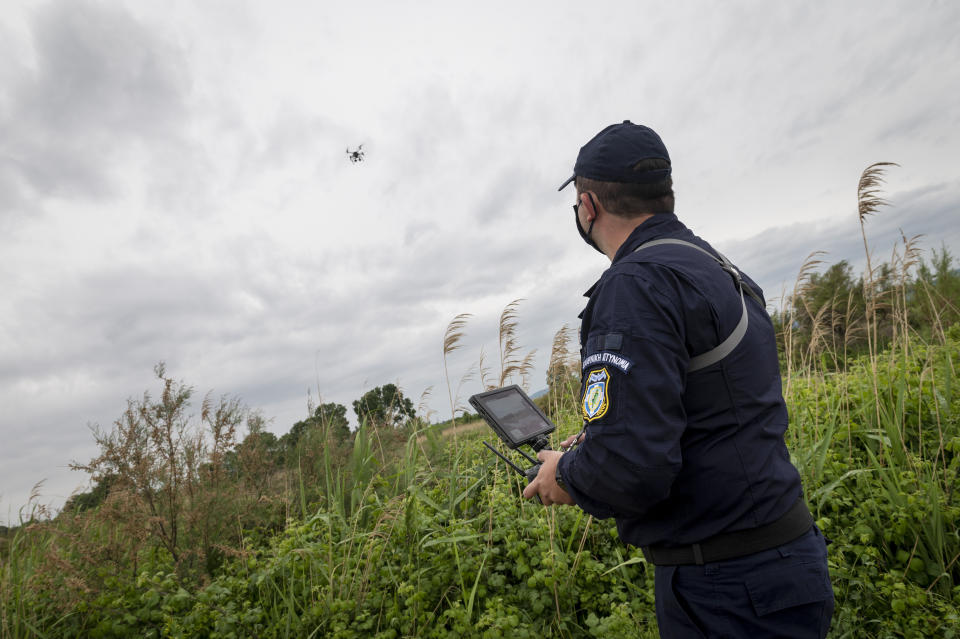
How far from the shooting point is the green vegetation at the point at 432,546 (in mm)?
3012

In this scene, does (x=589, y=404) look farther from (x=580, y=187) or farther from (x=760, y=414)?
(x=580, y=187)

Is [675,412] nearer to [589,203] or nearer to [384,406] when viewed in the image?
[589,203]

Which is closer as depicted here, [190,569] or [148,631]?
[148,631]

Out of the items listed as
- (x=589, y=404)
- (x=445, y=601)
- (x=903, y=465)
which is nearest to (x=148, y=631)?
(x=445, y=601)

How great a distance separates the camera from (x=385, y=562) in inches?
143

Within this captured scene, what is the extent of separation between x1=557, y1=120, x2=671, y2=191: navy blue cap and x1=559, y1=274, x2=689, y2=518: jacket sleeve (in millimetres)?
545

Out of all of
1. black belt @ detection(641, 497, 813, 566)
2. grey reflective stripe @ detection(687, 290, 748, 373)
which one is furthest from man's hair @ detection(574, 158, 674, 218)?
black belt @ detection(641, 497, 813, 566)

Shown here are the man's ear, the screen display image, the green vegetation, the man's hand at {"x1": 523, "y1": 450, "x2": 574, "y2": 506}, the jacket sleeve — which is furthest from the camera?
the green vegetation

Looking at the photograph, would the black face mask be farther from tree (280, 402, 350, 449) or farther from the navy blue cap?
tree (280, 402, 350, 449)

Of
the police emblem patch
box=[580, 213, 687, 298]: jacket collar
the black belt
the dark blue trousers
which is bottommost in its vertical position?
the dark blue trousers

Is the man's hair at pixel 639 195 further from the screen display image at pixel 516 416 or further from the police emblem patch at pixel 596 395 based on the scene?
the screen display image at pixel 516 416

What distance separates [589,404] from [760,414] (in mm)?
569

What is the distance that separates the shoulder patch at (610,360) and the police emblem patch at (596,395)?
0.09ft

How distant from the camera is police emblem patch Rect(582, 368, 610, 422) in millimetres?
1494
